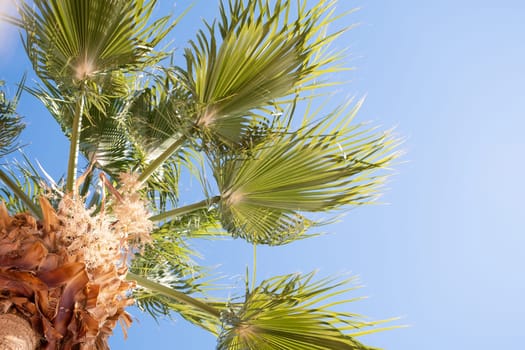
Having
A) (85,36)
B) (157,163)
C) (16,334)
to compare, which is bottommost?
(16,334)

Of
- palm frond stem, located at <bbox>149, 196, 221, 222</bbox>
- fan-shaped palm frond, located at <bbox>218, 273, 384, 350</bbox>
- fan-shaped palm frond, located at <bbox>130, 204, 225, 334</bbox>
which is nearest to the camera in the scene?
fan-shaped palm frond, located at <bbox>218, 273, 384, 350</bbox>

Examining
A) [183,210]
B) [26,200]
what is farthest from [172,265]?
[26,200]

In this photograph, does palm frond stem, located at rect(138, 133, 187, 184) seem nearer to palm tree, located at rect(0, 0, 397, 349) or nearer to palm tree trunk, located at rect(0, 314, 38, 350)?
palm tree, located at rect(0, 0, 397, 349)

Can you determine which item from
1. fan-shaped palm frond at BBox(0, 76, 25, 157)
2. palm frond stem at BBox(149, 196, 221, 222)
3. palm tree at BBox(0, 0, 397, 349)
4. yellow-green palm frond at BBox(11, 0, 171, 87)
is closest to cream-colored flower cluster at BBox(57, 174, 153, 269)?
palm tree at BBox(0, 0, 397, 349)

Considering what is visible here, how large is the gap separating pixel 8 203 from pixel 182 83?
2038 mm

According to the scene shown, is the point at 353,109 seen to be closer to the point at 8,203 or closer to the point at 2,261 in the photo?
the point at 2,261

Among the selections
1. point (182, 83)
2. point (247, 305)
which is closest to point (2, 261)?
point (247, 305)

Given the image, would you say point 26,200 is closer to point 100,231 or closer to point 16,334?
point 100,231

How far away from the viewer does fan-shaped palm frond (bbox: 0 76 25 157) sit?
3803 millimetres

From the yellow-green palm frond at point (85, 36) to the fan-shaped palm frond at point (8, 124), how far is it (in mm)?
781

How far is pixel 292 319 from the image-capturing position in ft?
9.12

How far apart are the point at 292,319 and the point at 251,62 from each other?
1487 millimetres

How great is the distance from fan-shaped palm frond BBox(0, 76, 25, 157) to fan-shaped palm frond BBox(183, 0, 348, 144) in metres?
1.51

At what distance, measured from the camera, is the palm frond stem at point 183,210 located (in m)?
3.17
